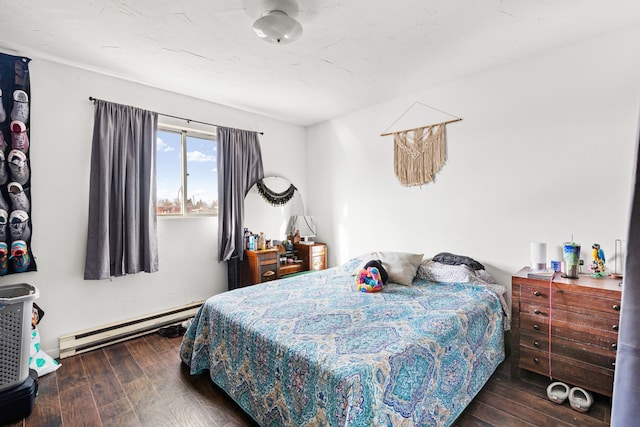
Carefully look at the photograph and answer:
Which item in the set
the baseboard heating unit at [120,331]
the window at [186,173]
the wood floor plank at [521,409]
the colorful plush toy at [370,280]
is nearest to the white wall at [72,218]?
the baseboard heating unit at [120,331]

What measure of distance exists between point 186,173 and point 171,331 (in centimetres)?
172

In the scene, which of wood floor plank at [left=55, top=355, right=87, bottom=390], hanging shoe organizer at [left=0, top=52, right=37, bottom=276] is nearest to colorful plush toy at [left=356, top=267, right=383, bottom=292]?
wood floor plank at [left=55, top=355, right=87, bottom=390]

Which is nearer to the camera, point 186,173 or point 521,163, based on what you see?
point 521,163

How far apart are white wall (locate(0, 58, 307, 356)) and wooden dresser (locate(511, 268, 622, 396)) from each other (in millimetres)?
3318

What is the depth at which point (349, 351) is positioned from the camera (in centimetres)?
158

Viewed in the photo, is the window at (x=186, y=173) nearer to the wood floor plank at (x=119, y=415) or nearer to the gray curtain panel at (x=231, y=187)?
the gray curtain panel at (x=231, y=187)

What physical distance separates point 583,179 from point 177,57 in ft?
11.3

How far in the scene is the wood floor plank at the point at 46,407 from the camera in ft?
6.21

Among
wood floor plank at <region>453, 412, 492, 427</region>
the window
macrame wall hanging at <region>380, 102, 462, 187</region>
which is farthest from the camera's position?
the window

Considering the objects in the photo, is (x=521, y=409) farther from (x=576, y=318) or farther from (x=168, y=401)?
(x=168, y=401)

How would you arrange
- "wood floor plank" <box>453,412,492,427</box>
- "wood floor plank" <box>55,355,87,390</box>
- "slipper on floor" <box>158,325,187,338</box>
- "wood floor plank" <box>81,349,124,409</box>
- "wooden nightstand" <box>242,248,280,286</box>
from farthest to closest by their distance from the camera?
1. "wooden nightstand" <box>242,248,280,286</box>
2. "slipper on floor" <box>158,325,187,338</box>
3. "wood floor plank" <box>55,355,87,390</box>
4. "wood floor plank" <box>81,349,124,409</box>
5. "wood floor plank" <box>453,412,492,427</box>

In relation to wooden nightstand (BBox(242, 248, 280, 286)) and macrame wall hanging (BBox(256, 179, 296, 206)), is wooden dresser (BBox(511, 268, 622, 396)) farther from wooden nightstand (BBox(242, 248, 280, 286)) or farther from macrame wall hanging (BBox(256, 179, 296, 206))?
macrame wall hanging (BBox(256, 179, 296, 206))

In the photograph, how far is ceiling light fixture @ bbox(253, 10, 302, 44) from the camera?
193 centimetres

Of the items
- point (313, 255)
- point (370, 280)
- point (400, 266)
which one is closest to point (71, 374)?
point (370, 280)
